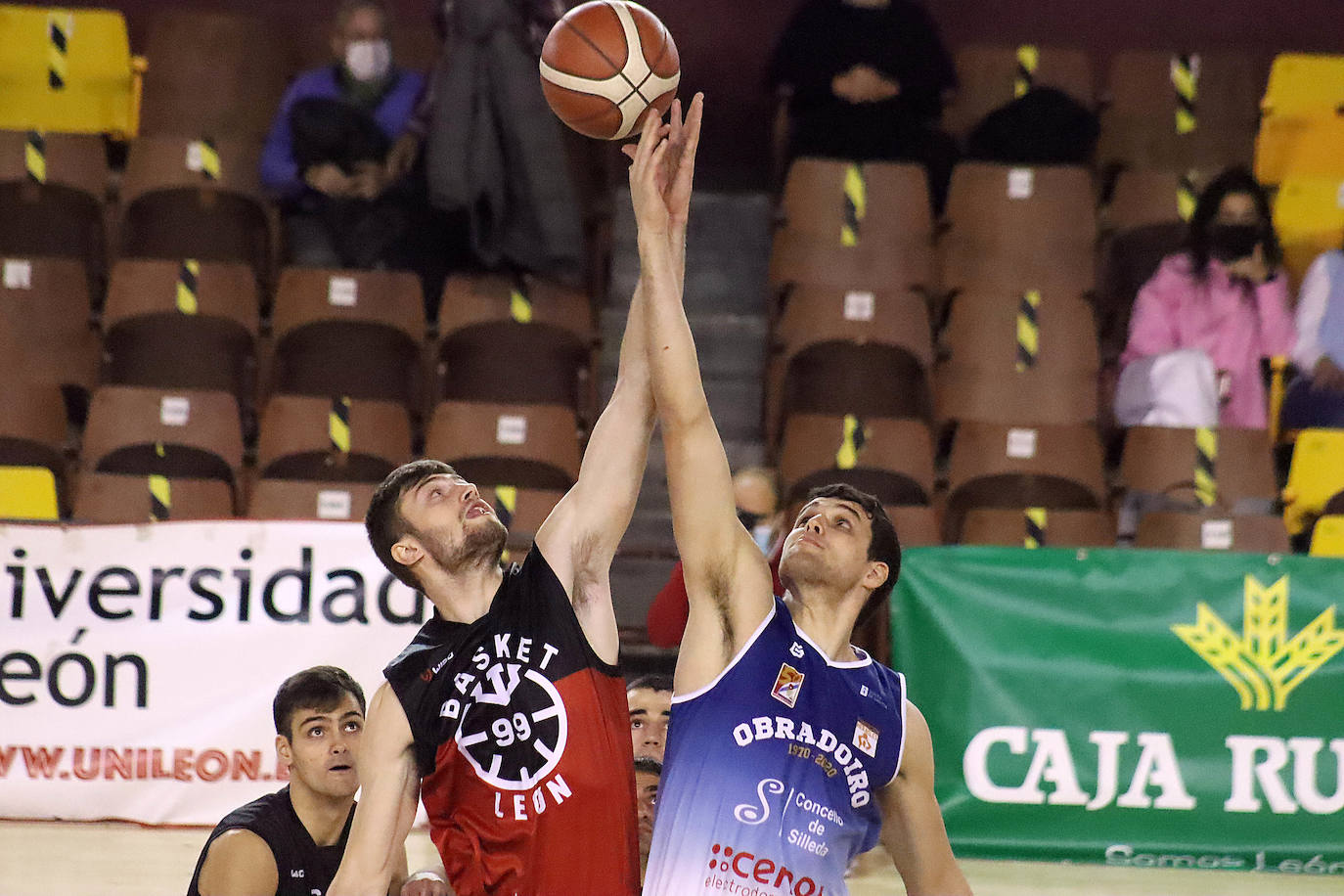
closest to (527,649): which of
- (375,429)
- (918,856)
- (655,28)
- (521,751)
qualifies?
(521,751)

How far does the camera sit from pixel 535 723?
3.16 metres

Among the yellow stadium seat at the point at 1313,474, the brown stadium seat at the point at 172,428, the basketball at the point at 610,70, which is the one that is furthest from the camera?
the yellow stadium seat at the point at 1313,474

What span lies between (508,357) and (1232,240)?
381 cm

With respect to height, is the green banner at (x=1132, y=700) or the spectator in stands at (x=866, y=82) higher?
the spectator in stands at (x=866, y=82)

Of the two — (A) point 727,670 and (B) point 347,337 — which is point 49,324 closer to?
(B) point 347,337

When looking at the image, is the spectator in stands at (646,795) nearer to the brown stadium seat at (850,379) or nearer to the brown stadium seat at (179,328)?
the brown stadium seat at (850,379)

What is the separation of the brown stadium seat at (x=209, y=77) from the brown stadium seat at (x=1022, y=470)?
462 cm

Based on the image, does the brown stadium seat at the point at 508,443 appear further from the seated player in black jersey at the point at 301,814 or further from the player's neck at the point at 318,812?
the player's neck at the point at 318,812

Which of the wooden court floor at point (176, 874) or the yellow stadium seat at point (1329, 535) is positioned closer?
the wooden court floor at point (176, 874)

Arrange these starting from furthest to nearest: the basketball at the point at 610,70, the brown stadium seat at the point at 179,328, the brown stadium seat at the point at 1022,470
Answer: the brown stadium seat at the point at 179,328, the brown stadium seat at the point at 1022,470, the basketball at the point at 610,70

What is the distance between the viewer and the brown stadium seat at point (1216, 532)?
→ 6.86 meters

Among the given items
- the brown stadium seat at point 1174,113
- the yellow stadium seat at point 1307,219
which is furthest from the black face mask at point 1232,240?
the brown stadium seat at point 1174,113

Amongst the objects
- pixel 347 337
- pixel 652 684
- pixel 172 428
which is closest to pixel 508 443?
pixel 347 337

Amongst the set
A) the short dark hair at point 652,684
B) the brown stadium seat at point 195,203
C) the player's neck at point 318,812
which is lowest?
the player's neck at point 318,812
